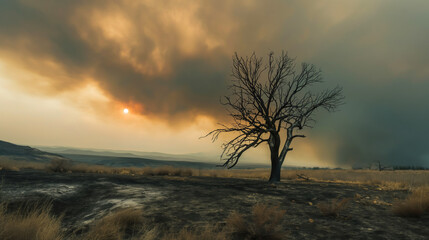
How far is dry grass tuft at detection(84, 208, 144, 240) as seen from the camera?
422 centimetres

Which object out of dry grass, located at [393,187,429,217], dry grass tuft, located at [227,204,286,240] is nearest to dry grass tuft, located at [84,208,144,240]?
dry grass tuft, located at [227,204,286,240]

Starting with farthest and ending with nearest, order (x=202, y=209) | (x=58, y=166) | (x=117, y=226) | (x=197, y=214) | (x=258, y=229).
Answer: (x=58, y=166) < (x=202, y=209) < (x=197, y=214) < (x=117, y=226) < (x=258, y=229)

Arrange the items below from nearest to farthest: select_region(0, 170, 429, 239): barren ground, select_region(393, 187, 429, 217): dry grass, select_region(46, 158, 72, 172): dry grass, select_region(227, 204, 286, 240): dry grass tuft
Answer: select_region(227, 204, 286, 240): dry grass tuft → select_region(0, 170, 429, 239): barren ground → select_region(393, 187, 429, 217): dry grass → select_region(46, 158, 72, 172): dry grass

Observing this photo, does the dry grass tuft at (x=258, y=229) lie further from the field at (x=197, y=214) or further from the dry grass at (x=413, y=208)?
the dry grass at (x=413, y=208)

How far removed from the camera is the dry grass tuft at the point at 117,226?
4.22 m

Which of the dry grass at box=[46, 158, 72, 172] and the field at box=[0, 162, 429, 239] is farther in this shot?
the dry grass at box=[46, 158, 72, 172]

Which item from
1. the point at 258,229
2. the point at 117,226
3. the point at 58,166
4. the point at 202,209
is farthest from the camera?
the point at 58,166

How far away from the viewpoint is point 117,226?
455 cm

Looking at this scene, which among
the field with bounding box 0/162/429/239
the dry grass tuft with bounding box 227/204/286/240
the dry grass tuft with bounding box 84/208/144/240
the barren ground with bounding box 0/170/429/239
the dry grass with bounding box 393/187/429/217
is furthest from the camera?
the dry grass with bounding box 393/187/429/217

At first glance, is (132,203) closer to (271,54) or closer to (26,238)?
(26,238)

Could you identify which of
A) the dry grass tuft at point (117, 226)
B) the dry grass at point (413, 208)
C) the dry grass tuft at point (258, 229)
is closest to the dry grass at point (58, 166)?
the dry grass tuft at point (117, 226)

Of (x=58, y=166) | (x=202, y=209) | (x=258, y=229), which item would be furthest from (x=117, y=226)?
(x=58, y=166)

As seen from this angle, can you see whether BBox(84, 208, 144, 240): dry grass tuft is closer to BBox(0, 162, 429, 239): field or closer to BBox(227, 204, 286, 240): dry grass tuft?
BBox(0, 162, 429, 239): field

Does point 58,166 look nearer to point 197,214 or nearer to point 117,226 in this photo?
point 197,214
